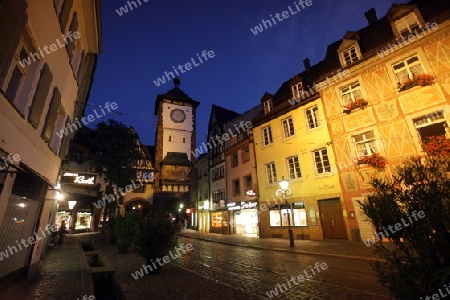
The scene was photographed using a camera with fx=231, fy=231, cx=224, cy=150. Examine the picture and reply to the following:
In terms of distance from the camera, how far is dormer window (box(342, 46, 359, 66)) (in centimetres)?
1593

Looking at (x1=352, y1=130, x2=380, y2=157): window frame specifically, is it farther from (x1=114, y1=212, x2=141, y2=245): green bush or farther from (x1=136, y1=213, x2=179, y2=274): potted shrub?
(x1=114, y1=212, x2=141, y2=245): green bush

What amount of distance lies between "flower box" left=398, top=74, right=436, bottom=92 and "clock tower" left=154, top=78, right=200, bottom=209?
114 feet

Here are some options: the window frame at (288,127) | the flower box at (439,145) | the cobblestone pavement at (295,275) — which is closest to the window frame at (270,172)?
Answer: the window frame at (288,127)

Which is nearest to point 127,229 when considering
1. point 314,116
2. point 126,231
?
point 126,231

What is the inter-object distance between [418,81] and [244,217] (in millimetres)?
17425

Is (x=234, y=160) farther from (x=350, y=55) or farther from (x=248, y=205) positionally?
(x=350, y=55)

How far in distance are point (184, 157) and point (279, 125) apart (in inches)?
1195

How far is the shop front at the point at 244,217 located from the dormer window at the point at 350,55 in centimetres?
1322

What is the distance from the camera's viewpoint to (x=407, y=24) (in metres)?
13.9

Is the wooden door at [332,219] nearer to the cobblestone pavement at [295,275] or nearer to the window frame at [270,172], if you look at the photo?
the window frame at [270,172]

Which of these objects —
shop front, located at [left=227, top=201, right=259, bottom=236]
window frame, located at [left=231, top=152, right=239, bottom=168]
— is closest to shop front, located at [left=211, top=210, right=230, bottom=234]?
shop front, located at [left=227, top=201, right=259, bottom=236]

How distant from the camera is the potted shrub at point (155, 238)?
8.10 metres

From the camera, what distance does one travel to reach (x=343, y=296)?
5.24 meters

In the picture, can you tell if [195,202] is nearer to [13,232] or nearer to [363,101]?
[363,101]
